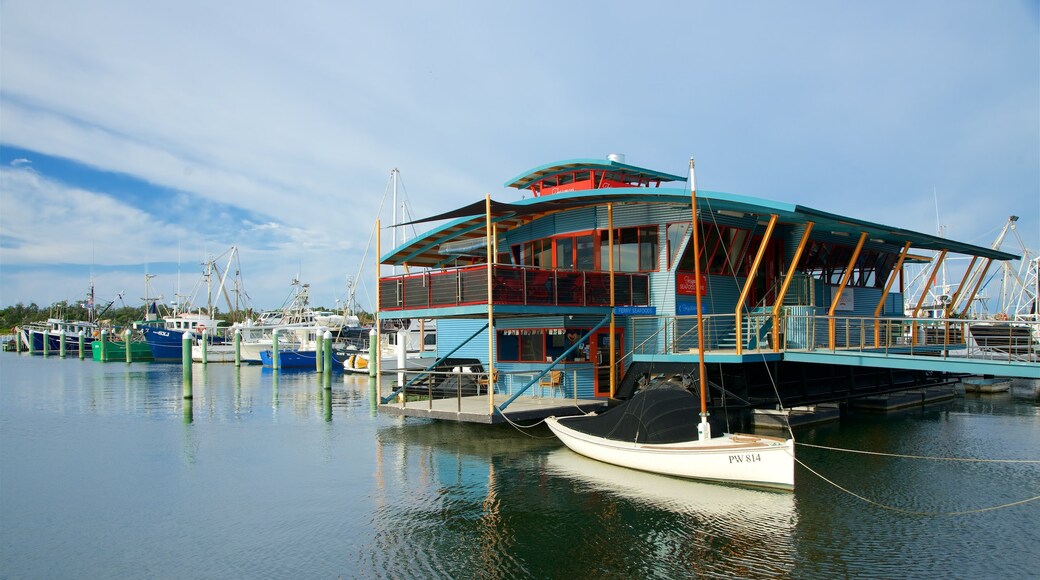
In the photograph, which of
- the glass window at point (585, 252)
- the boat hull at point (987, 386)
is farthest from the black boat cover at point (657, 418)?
the boat hull at point (987, 386)

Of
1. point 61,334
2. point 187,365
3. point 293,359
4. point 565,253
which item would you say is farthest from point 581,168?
point 61,334

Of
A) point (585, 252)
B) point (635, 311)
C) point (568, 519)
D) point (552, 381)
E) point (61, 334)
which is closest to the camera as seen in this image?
point (568, 519)

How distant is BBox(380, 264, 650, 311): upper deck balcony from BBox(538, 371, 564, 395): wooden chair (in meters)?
2.73

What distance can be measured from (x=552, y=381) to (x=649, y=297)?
13.7 ft

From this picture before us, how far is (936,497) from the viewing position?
A: 47.5ft

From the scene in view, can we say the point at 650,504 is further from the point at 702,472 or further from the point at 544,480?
the point at 544,480

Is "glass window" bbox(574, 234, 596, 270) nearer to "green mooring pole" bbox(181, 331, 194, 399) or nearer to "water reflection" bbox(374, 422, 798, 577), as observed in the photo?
"water reflection" bbox(374, 422, 798, 577)

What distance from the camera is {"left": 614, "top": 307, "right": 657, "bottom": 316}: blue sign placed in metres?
21.2

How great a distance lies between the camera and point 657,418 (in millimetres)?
16078

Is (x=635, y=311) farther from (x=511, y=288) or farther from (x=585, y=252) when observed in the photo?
(x=511, y=288)

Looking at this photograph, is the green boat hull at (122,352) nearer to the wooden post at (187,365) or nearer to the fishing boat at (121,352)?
the fishing boat at (121,352)

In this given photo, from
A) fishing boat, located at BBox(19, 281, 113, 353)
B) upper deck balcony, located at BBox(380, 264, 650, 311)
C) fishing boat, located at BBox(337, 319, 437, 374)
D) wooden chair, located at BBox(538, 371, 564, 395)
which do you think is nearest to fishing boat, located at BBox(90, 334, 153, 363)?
fishing boat, located at BBox(19, 281, 113, 353)

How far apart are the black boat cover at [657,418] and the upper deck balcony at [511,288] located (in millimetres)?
4335

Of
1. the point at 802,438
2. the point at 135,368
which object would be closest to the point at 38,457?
the point at 802,438
